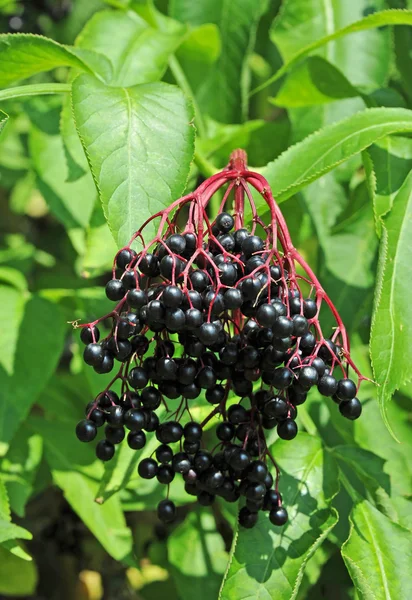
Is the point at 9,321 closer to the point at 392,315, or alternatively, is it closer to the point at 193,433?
the point at 193,433

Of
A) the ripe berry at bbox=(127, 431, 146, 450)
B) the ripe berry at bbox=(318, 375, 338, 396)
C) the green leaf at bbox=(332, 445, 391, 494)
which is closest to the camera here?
the ripe berry at bbox=(318, 375, 338, 396)

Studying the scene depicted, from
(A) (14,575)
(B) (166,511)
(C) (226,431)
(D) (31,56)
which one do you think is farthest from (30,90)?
(A) (14,575)

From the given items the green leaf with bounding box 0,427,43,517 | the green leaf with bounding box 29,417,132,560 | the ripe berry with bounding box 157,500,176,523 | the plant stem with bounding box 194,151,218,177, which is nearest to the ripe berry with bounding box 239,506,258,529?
the ripe berry with bounding box 157,500,176,523

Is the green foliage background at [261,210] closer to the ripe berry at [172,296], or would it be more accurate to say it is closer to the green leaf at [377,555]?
the green leaf at [377,555]

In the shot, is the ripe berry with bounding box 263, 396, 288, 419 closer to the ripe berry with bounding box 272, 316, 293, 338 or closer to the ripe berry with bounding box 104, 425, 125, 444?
the ripe berry with bounding box 272, 316, 293, 338

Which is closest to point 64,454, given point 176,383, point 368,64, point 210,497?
point 210,497

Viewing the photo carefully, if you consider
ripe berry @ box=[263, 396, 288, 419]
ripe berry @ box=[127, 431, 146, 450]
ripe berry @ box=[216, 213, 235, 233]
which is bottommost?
ripe berry @ box=[127, 431, 146, 450]

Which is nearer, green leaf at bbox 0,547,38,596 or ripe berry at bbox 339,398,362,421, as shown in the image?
ripe berry at bbox 339,398,362,421
